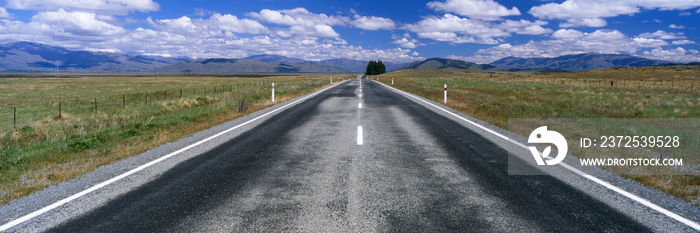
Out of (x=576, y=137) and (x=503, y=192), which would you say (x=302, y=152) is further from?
(x=576, y=137)

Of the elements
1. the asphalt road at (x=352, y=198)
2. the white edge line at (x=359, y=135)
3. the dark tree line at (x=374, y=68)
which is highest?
the dark tree line at (x=374, y=68)

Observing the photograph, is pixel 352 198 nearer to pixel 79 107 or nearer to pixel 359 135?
pixel 359 135

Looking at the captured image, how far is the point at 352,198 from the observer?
4160mm

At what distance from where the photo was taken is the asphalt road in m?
3.44

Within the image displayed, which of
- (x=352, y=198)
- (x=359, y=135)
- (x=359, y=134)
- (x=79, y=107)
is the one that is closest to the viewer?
(x=352, y=198)

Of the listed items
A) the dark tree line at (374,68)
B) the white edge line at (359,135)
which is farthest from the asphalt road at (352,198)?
the dark tree line at (374,68)

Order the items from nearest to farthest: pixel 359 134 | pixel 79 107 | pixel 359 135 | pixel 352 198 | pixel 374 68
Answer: pixel 352 198
pixel 359 135
pixel 359 134
pixel 79 107
pixel 374 68

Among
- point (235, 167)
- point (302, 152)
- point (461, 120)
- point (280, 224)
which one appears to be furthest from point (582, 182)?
point (461, 120)

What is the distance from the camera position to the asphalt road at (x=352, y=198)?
11.3 ft

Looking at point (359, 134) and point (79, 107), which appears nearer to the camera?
point (359, 134)

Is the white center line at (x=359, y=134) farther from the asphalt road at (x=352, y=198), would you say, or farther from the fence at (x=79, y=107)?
the fence at (x=79, y=107)

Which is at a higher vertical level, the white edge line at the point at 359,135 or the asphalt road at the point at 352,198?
the white edge line at the point at 359,135

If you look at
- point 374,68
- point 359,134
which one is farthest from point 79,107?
point 374,68

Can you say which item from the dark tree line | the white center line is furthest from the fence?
the dark tree line
